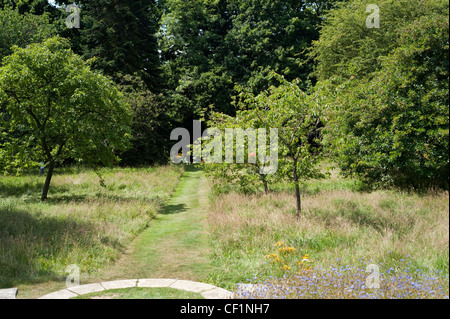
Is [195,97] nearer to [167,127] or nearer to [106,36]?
[167,127]

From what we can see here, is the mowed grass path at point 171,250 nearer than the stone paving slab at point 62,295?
No

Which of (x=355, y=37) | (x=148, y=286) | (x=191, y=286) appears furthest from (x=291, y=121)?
(x=355, y=37)

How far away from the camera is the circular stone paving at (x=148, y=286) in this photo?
15.1ft

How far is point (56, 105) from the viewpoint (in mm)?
11836

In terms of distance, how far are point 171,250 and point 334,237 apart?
11.1 ft

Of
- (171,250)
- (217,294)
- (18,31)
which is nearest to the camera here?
(217,294)

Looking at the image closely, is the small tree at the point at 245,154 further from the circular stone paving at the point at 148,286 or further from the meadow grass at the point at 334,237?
the circular stone paving at the point at 148,286

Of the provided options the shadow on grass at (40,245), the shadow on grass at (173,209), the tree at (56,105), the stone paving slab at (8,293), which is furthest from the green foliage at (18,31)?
the stone paving slab at (8,293)

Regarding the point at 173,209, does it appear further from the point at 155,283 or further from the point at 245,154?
the point at 155,283

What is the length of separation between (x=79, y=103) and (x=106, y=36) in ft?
52.3

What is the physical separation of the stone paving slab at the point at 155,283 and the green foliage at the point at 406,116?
13.0ft

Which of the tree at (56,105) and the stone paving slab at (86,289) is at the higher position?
the tree at (56,105)

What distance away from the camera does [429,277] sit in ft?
12.0
